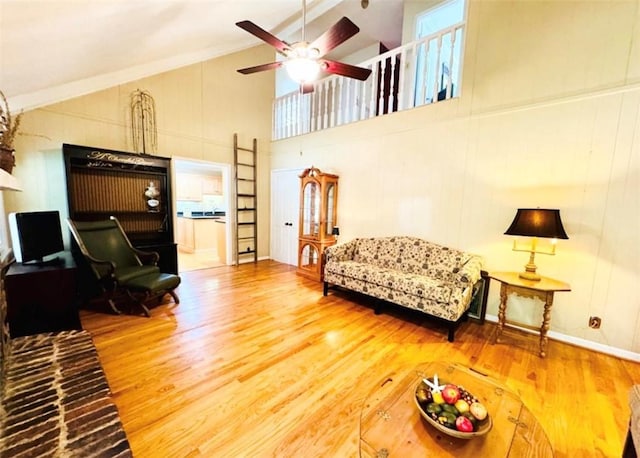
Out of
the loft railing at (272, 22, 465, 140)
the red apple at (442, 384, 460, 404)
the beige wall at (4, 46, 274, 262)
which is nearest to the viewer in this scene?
the red apple at (442, 384, 460, 404)

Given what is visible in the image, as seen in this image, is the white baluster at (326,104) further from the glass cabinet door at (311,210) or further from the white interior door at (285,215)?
the glass cabinet door at (311,210)

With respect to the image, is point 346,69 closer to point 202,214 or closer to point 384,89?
point 384,89

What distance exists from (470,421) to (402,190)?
2950 mm

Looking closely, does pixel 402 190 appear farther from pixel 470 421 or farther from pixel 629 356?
pixel 470 421

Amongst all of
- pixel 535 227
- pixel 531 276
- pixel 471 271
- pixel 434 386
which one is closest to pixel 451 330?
pixel 471 271

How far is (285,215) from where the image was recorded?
5559 mm

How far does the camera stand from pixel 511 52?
2801 millimetres

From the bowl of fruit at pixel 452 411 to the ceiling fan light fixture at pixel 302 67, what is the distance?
2.49m

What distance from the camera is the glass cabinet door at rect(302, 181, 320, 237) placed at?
4430mm

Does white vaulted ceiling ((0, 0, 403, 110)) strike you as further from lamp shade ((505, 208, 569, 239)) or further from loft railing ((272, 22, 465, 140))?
lamp shade ((505, 208, 569, 239))

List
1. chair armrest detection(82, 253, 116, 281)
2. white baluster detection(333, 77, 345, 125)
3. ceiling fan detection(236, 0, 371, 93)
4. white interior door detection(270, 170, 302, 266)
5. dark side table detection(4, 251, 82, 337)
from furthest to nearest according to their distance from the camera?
white interior door detection(270, 170, 302, 266) → white baluster detection(333, 77, 345, 125) → chair armrest detection(82, 253, 116, 281) → dark side table detection(4, 251, 82, 337) → ceiling fan detection(236, 0, 371, 93)

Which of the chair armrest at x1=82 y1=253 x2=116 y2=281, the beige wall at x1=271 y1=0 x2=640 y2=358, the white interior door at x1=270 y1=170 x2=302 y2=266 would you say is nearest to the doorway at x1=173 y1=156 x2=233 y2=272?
the white interior door at x1=270 y1=170 x2=302 y2=266

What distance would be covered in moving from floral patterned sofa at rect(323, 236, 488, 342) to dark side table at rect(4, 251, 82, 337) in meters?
2.81

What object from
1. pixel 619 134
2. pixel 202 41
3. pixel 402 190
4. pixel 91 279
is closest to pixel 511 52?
pixel 619 134
